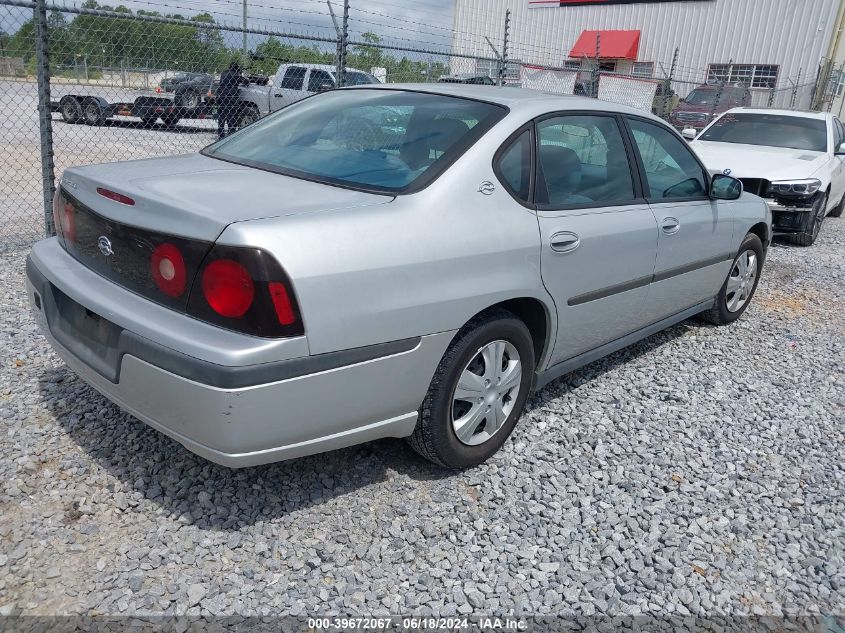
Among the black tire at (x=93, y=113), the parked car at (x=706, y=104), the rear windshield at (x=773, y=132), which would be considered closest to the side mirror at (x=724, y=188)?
the rear windshield at (x=773, y=132)

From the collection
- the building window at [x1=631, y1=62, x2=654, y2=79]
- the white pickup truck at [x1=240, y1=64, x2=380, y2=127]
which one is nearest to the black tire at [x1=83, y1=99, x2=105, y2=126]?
the white pickup truck at [x1=240, y1=64, x2=380, y2=127]

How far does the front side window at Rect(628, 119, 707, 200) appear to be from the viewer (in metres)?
4.00

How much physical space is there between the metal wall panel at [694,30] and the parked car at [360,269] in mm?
19720

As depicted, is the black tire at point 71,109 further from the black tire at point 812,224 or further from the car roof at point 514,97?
the black tire at point 812,224

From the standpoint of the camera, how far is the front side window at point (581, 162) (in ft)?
10.7

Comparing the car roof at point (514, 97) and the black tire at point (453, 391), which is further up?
the car roof at point (514, 97)

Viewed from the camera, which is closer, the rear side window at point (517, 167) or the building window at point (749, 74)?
the rear side window at point (517, 167)

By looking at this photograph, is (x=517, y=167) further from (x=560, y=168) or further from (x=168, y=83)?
(x=168, y=83)

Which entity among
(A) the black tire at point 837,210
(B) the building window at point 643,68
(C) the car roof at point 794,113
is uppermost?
(B) the building window at point 643,68

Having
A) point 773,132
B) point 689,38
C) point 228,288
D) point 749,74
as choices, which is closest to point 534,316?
point 228,288

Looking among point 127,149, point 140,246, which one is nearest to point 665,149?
point 140,246

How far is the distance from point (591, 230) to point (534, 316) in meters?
0.50

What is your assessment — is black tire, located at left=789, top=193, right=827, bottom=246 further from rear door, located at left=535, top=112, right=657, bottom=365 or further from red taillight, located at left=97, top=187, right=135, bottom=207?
red taillight, located at left=97, top=187, right=135, bottom=207

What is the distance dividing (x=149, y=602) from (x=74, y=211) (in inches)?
61.1
